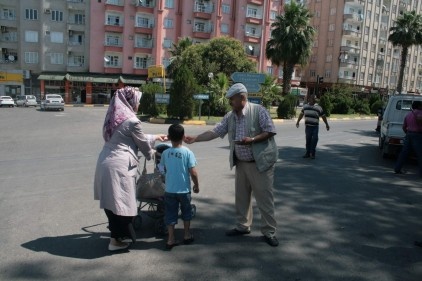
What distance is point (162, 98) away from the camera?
24188 millimetres

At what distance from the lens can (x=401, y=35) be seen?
5194 cm

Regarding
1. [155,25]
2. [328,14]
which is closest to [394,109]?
[155,25]

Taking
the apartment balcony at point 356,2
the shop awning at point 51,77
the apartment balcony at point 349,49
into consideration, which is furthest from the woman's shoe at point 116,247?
the apartment balcony at point 356,2

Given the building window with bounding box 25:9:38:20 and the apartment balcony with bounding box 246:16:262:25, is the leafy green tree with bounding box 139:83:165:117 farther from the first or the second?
the apartment balcony with bounding box 246:16:262:25

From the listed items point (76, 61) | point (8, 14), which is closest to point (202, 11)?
point (76, 61)

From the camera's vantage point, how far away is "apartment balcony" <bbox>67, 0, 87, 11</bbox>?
51.2 meters

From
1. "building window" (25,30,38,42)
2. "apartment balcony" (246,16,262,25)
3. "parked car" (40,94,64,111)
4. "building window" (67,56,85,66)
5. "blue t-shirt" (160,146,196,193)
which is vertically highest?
"apartment balcony" (246,16,262,25)

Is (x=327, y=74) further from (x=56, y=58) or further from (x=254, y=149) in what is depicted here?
(x=254, y=149)

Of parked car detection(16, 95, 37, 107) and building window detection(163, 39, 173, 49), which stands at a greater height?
building window detection(163, 39, 173, 49)

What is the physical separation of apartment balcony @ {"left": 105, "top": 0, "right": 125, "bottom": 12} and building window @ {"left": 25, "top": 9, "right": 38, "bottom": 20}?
884 cm

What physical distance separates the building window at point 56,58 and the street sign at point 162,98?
106 ft

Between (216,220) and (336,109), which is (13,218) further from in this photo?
(336,109)

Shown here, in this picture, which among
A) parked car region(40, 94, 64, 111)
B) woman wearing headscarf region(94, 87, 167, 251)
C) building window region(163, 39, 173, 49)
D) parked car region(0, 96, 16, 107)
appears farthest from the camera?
building window region(163, 39, 173, 49)

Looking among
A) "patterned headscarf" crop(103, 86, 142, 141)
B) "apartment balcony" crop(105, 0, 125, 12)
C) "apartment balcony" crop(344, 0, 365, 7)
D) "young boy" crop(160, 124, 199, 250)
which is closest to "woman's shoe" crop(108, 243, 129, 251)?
"young boy" crop(160, 124, 199, 250)
